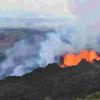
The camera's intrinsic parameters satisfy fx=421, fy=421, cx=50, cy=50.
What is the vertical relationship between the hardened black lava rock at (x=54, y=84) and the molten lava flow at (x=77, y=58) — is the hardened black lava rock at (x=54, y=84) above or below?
above

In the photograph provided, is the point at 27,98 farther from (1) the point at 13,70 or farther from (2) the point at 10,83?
(1) the point at 13,70

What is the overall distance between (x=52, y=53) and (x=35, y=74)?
22.7 m

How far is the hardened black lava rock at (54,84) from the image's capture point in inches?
1583

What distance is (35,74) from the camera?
173ft

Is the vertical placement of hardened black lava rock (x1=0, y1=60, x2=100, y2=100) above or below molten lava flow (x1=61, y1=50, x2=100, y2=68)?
above

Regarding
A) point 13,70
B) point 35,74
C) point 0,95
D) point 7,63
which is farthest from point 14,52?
point 0,95

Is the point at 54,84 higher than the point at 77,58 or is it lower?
higher

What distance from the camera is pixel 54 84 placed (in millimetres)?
45406

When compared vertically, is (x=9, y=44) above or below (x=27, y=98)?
below

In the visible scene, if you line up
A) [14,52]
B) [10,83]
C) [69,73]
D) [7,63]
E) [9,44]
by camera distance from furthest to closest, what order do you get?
[9,44], [14,52], [7,63], [69,73], [10,83]

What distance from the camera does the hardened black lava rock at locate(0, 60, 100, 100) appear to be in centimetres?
4022

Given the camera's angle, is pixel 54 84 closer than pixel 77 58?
Yes

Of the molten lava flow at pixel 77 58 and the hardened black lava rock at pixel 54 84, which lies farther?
the molten lava flow at pixel 77 58

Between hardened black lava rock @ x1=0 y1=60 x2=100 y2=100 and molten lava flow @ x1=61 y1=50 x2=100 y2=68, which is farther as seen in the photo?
molten lava flow @ x1=61 y1=50 x2=100 y2=68
